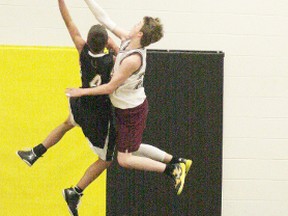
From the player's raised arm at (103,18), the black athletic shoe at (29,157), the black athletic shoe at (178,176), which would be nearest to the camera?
the player's raised arm at (103,18)

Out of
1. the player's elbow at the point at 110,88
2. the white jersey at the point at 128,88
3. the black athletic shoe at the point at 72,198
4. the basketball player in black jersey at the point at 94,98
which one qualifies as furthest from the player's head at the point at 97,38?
the black athletic shoe at the point at 72,198

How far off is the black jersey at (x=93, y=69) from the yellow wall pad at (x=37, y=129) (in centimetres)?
105

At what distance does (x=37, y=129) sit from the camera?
16.2 ft

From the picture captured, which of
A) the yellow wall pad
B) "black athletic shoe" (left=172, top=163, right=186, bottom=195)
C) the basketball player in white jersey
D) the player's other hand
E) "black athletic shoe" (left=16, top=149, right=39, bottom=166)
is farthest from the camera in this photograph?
the yellow wall pad

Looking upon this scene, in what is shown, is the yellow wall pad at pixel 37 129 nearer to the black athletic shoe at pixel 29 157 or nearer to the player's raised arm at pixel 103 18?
the black athletic shoe at pixel 29 157

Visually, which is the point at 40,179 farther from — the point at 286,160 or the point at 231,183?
the point at 286,160

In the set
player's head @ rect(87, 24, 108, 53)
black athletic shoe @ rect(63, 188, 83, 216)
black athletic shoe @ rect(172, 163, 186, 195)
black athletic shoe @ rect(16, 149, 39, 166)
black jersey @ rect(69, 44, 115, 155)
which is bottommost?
black athletic shoe @ rect(63, 188, 83, 216)

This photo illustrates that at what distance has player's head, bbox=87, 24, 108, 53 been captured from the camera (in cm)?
373

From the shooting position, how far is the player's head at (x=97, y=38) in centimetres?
373

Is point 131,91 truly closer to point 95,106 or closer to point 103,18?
point 95,106

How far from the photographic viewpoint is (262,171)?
557cm

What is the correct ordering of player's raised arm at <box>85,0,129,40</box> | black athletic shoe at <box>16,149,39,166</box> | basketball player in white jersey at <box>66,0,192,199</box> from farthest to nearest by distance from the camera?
1. black athletic shoe at <box>16,149,39,166</box>
2. player's raised arm at <box>85,0,129,40</box>
3. basketball player in white jersey at <box>66,0,192,199</box>

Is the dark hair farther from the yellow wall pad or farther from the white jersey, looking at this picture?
the yellow wall pad

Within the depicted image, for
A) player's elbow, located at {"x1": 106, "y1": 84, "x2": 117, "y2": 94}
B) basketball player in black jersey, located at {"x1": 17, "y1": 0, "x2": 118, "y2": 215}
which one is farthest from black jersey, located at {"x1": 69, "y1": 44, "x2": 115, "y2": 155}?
player's elbow, located at {"x1": 106, "y1": 84, "x2": 117, "y2": 94}
